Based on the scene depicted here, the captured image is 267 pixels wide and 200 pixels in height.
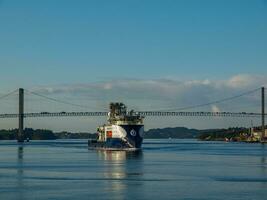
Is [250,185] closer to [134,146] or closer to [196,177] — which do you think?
[196,177]

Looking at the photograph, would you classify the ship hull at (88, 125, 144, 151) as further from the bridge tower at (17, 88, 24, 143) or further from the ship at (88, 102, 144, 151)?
the bridge tower at (17, 88, 24, 143)

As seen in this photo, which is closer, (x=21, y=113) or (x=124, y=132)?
(x=124, y=132)

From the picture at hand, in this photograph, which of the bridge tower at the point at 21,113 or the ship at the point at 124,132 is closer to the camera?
the ship at the point at 124,132

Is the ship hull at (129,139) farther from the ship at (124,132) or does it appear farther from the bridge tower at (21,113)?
the bridge tower at (21,113)

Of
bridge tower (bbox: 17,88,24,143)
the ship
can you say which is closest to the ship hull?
the ship

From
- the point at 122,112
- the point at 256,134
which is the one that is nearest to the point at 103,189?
the point at 122,112

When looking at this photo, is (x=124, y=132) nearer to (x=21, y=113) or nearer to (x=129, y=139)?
(x=129, y=139)

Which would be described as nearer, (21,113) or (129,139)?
(129,139)

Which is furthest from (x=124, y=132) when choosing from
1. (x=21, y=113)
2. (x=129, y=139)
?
(x=21, y=113)

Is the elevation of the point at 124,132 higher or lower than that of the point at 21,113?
lower

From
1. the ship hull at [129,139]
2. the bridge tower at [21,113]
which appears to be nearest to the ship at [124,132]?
the ship hull at [129,139]

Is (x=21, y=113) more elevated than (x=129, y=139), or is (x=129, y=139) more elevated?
(x=21, y=113)

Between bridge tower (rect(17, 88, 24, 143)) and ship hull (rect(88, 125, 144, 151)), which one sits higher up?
bridge tower (rect(17, 88, 24, 143))

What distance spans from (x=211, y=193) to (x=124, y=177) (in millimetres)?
9984
